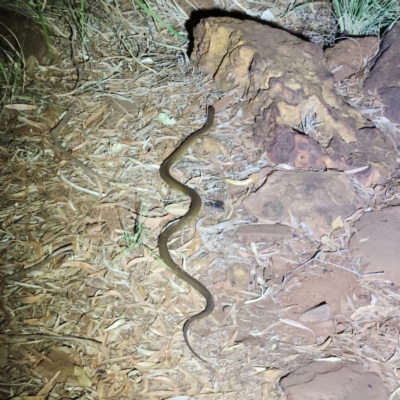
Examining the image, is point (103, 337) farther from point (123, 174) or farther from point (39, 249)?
point (123, 174)

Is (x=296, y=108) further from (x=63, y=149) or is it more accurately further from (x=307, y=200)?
(x=63, y=149)

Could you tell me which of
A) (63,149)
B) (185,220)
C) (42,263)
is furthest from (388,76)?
(42,263)

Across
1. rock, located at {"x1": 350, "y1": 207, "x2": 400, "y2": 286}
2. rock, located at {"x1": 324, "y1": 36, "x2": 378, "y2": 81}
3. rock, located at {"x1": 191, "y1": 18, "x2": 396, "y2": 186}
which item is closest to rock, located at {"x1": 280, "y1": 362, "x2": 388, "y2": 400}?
rock, located at {"x1": 350, "y1": 207, "x2": 400, "y2": 286}

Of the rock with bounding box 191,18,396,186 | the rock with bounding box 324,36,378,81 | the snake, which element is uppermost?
the rock with bounding box 324,36,378,81

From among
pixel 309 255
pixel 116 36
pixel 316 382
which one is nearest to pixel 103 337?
pixel 316 382

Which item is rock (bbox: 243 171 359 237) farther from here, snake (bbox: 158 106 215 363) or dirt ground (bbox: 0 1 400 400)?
snake (bbox: 158 106 215 363)
